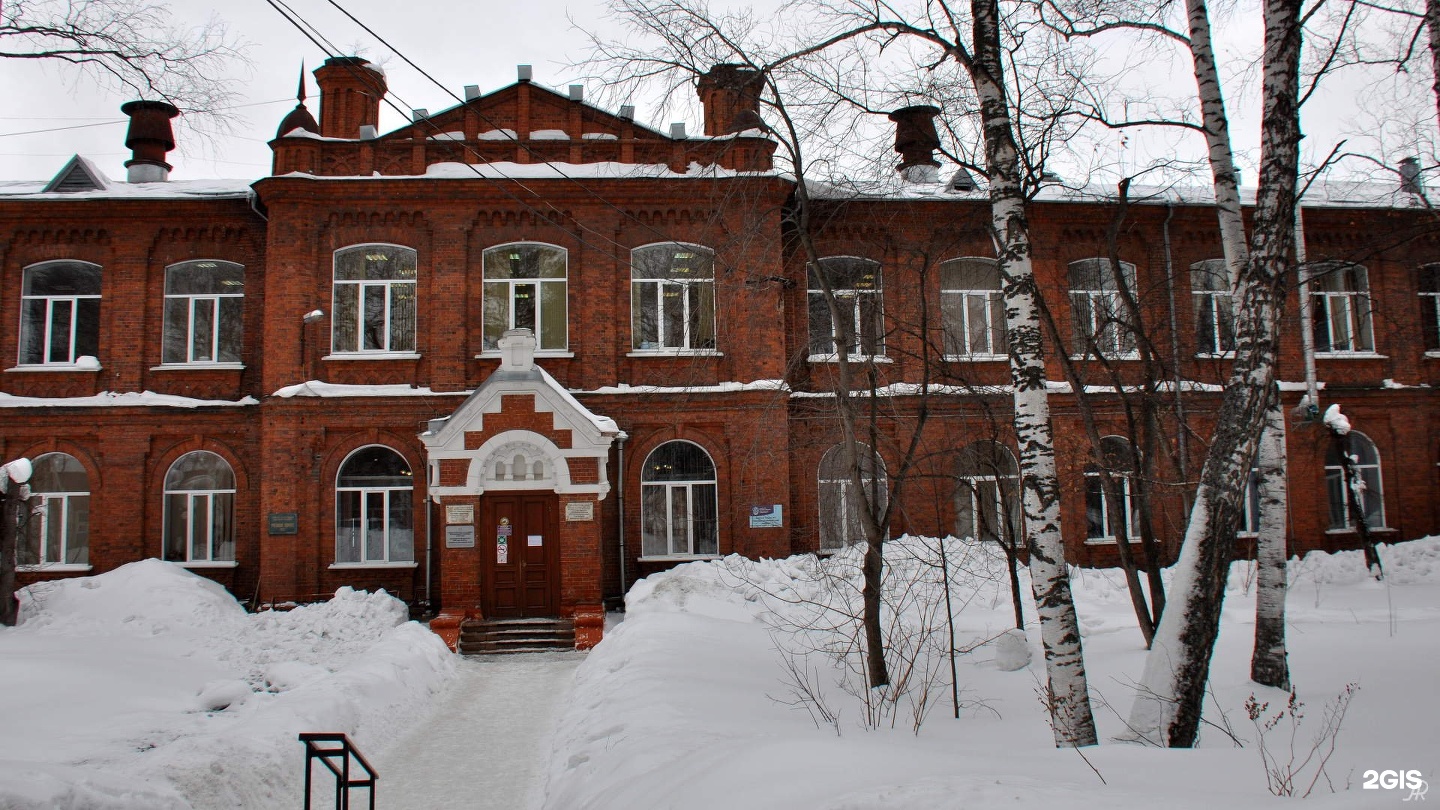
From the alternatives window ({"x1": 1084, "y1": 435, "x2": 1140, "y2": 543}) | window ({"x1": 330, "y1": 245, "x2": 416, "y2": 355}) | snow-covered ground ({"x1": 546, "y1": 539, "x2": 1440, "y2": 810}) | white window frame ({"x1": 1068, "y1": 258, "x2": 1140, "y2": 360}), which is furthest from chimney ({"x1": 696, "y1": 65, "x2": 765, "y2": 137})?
window ({"x1": 1084, "y1": 435, "x2": 1140, "y2": 543})

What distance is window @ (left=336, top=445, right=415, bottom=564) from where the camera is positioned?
15258 mm

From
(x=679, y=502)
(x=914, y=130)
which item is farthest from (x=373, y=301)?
(x=914, y=130)

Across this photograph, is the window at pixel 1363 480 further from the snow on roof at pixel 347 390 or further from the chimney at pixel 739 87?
the snow on roof at pixel 347 390

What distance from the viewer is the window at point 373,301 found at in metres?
15.6

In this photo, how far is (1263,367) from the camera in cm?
589

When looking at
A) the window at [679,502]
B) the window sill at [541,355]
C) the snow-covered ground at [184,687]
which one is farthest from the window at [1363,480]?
the snow-covered ground at [184,687]

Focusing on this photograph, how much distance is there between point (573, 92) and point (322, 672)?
1092cm

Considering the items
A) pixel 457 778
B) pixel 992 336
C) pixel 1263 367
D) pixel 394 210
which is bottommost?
pixel 457 778

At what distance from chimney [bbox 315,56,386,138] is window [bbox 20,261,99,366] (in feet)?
17.1

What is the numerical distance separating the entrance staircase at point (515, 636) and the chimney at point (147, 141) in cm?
1263

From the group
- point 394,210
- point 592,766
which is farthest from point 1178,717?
point 394,210

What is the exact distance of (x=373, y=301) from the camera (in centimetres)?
1575

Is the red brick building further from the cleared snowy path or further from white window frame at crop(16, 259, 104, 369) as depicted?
the cleared snowy path

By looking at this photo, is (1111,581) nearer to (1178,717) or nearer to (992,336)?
(992,336)
